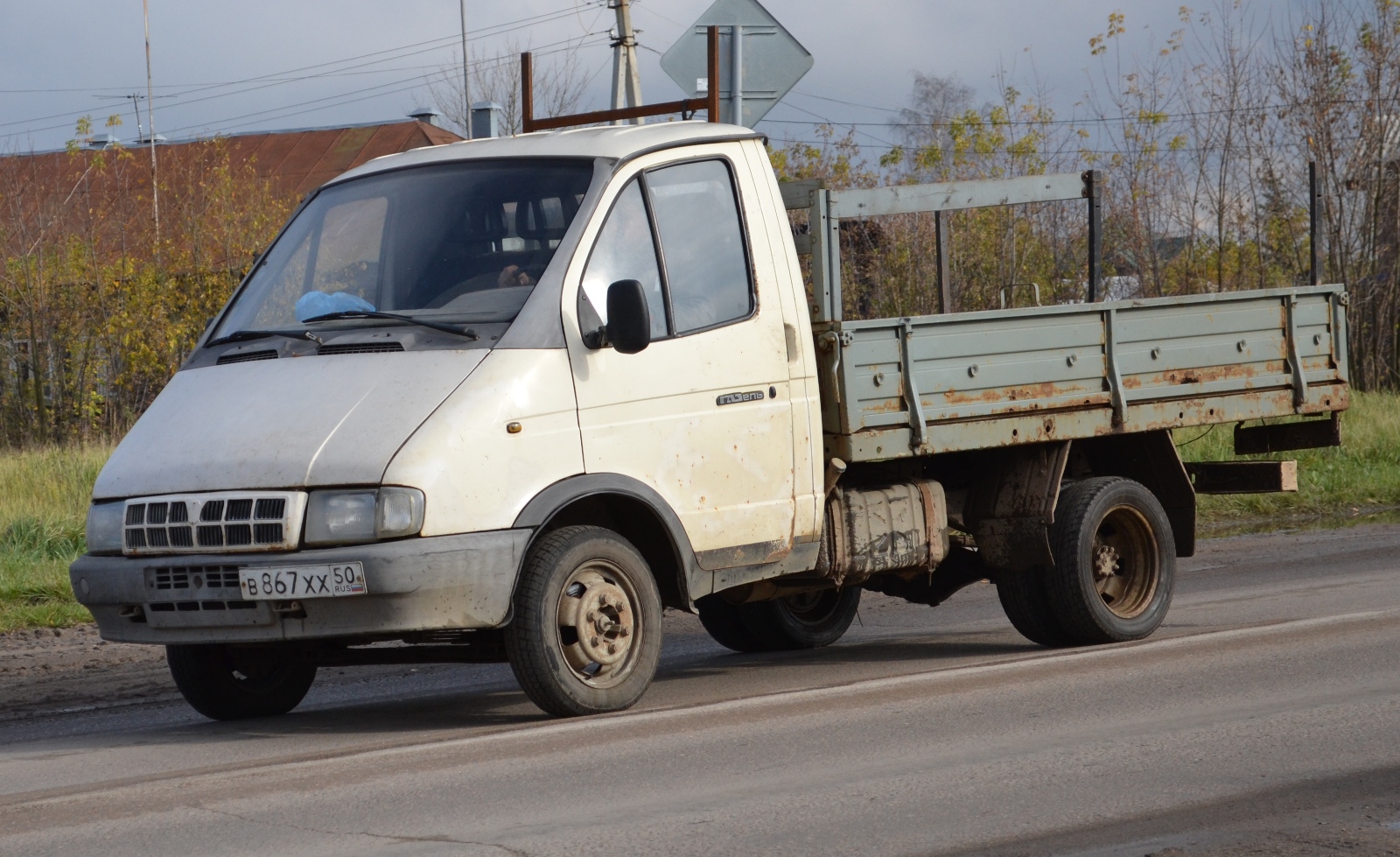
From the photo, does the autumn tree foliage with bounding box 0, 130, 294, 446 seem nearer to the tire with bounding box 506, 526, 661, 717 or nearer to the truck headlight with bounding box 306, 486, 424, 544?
the tire with bounding box 506, 526, 661, 717

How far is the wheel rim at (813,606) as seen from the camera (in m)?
9.11

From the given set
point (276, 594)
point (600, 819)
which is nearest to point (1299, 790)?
point (600, 819)

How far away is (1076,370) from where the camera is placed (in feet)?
26.8

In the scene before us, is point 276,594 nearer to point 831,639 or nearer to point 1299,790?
point 1299,790

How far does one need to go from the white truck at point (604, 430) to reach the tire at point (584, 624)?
1 cm

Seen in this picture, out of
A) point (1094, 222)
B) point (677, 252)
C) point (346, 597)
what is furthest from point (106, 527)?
point (1094, 222)

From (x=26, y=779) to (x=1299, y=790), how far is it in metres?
4.10

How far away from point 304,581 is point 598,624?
44.7 inches

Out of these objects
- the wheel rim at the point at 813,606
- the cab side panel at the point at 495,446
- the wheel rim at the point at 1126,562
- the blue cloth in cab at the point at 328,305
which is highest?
the blue cloth in cab at the point at 328,305

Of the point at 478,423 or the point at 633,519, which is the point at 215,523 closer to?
the point at 478,423

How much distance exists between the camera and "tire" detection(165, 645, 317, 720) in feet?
22.6

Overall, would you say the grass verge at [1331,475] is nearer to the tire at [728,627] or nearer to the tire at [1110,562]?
the tire at [1110,562]

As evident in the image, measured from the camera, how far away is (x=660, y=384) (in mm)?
6652

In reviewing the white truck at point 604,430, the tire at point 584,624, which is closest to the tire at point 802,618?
the white truck at point 604,430
